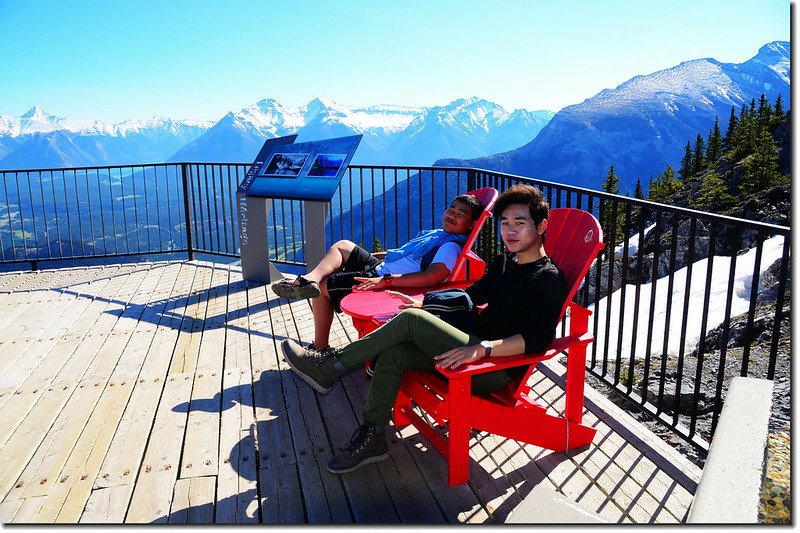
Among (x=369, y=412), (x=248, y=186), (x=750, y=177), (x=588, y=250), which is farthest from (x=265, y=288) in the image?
(x=750, y=177)

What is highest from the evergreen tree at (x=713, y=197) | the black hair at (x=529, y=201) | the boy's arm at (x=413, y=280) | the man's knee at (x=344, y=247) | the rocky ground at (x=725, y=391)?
the black hair at (x=529, y=201)

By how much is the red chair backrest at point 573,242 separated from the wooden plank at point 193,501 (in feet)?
5.56

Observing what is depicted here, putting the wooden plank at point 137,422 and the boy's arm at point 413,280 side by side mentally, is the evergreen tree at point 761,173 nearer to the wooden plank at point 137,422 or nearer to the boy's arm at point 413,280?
the boy's arm at point 413,280

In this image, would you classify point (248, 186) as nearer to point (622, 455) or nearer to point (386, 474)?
point (386, 474)

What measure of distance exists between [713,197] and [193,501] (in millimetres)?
44693

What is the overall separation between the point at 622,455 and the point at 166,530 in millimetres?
1956

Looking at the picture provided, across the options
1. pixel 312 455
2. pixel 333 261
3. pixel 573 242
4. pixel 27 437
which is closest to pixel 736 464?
pixel 573 242

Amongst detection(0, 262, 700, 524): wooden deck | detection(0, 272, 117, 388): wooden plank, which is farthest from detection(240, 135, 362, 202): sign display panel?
detection(0, 272, 117, 388): wooden plank

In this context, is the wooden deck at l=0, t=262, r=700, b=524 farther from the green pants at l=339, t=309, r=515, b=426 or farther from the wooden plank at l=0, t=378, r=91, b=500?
the green pants at l=339, t=309, r=515, b=426

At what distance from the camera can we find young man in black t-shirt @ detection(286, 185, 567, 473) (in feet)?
7.82

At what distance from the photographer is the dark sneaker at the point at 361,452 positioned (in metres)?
2.48

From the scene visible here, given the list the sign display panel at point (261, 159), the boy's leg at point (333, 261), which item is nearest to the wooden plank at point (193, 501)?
the boy's leg at point (333, 261)

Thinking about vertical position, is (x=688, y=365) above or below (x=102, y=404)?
below

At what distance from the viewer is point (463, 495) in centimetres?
235
